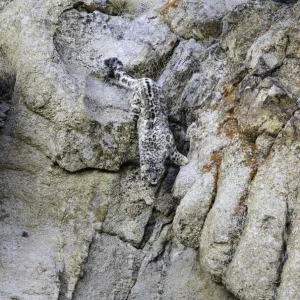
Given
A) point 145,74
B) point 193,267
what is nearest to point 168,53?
point 145,74

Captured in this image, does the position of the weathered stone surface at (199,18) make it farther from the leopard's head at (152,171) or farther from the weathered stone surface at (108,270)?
the weathered stone surface at (108,270)

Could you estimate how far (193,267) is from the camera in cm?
893

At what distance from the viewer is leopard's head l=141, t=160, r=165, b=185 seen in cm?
924

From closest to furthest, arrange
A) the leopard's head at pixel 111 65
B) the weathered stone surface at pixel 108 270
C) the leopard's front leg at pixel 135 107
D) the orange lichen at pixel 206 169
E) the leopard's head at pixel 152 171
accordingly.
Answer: the orange lichen at pixel 206 169, the weathered stone surface at pixel 108 270, the leopard's head at pixel 152 171, the leopard's front leg at pixel 135 107, the leopard's head at pixel 111 65

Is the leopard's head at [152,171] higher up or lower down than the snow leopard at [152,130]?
lower down

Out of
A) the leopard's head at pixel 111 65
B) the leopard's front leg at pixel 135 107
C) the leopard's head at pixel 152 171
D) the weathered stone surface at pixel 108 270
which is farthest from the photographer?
the leopard's head at pixel 111 65

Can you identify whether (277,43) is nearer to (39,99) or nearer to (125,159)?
(125,159)

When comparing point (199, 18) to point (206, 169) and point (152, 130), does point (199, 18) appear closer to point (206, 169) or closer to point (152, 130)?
point (152, 130)

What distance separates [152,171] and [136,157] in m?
0.45

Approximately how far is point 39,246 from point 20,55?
3108 millimetres

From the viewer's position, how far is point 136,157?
9.56 m

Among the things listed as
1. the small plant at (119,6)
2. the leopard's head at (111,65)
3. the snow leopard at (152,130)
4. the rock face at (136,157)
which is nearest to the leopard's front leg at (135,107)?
the snow leopard at (152,130)

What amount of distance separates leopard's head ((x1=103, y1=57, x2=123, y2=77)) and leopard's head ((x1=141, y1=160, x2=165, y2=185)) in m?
1.86

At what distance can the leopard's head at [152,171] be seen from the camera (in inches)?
364
